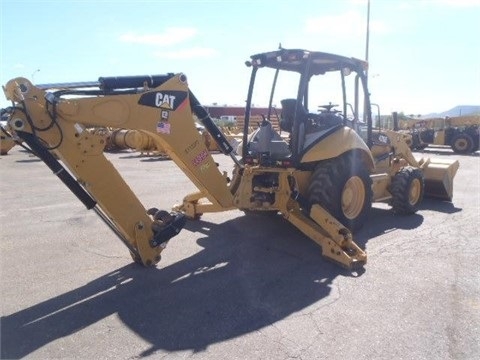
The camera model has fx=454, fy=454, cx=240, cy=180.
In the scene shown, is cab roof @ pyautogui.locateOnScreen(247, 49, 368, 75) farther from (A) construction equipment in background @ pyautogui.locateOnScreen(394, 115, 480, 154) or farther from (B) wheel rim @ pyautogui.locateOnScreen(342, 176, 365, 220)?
(A) construction equipment in background @ pyautogui.locateOnScreen(394, 115, 480, 154)

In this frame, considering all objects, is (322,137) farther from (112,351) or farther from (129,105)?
(112,351)

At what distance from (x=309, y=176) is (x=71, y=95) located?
11.5ft

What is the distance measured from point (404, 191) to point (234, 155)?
358cm

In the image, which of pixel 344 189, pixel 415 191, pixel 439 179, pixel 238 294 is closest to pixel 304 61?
pixel 344 189

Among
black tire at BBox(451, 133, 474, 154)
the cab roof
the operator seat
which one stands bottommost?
black tire at BBox(451, 133, 474, 154)

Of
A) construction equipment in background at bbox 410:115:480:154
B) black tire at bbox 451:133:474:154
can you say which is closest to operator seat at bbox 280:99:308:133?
construction equipment in background at bbox 410:115:480:154

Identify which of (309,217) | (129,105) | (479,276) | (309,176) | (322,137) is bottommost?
(479,276)

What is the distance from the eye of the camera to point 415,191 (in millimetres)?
8656

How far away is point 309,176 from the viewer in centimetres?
668

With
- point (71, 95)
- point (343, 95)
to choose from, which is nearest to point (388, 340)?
point (71, 95)

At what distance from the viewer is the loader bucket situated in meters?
9.44

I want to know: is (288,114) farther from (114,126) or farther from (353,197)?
(114,126)

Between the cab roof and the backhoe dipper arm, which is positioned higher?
the cab roof

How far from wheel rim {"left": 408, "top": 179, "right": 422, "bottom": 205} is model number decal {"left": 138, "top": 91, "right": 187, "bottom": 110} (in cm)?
509
